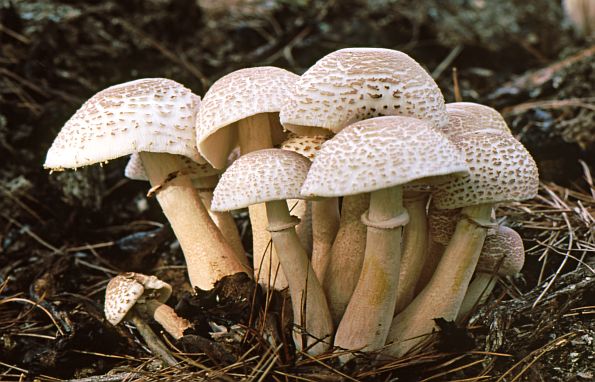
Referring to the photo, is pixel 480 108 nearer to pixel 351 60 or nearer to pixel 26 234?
pixel 351 60

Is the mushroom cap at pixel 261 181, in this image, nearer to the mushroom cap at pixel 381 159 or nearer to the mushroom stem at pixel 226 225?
the mushroom cap at pixel 381 159

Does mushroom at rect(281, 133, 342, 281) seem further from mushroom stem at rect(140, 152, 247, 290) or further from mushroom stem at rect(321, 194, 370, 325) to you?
mushroom stem at rect(140, 152, 247, 290)

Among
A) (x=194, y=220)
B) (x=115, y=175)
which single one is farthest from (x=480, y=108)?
(x=115, y=175)

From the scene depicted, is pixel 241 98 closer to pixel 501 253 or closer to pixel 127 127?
pixel 127 127

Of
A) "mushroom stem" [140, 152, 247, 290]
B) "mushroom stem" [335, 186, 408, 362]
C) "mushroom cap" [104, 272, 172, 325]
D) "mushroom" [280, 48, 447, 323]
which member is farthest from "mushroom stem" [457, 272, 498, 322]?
"mushroom cap" [104, 272, 172, 325]

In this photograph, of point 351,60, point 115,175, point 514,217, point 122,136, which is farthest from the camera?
point 115,175
